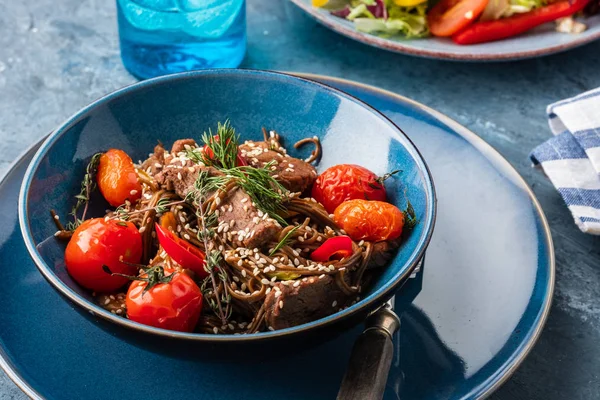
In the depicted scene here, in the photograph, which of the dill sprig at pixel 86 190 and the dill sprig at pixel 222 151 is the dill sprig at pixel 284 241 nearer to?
the dill sprig at pixel 222 151

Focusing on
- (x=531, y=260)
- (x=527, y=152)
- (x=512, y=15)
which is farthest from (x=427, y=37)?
(x=531, y=260)

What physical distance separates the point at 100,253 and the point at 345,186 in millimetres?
889

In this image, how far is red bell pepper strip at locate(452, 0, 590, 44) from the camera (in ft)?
12.7

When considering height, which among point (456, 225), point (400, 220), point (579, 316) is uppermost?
point (400, 220)

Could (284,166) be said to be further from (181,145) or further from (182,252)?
(182,252)

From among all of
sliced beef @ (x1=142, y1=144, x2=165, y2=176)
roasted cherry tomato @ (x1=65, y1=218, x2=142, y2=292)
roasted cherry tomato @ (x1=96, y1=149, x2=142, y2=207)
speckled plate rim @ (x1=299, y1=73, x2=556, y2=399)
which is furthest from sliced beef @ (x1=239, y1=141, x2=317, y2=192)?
speckled plate rim @ (x1=299, y1=73, x2=556, y2=399)

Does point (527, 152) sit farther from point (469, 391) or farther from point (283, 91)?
point (469, 391)

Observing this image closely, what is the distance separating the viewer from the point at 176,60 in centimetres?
377

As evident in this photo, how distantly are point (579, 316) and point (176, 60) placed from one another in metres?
2.33

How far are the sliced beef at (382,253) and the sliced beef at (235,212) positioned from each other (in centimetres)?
33

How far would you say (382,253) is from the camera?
2412 mm

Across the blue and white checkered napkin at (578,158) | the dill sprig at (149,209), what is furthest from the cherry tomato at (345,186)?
the blue and white checkered napkin at (578,158)

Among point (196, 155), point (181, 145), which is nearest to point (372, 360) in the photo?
point (196, 155)

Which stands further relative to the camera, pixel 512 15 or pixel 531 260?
pixel 512 15
